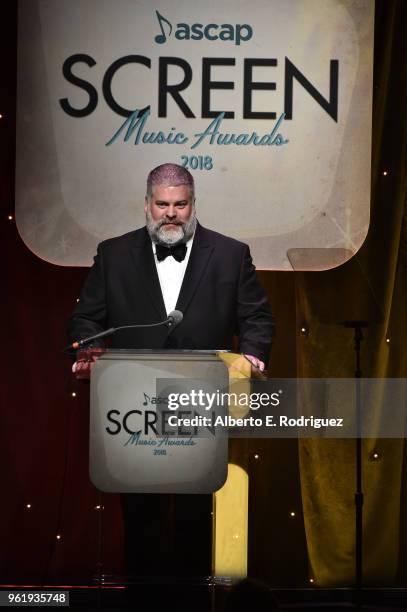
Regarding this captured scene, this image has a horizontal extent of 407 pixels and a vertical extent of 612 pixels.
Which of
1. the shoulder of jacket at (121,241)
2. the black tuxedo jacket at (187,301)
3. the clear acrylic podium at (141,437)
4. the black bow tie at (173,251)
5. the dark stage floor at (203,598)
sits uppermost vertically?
the shoulder of jacket at (121,241)

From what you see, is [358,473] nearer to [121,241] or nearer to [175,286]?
[175,286]

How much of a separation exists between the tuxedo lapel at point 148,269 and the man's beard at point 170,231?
10cm

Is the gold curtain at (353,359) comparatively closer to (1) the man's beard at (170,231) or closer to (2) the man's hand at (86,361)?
(1) the man's beard at (170,231)

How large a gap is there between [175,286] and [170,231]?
204 mm

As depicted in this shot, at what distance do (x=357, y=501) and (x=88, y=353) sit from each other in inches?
56.4

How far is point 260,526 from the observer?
4.14 metres

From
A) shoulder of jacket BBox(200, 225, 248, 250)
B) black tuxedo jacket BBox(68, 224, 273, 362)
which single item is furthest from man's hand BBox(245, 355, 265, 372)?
shoulder of jacket BBox(200, 225, 248, 250)

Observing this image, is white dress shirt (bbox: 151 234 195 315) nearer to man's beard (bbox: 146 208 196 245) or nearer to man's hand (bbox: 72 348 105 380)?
man's beard (bbox: 146 208 196 245)

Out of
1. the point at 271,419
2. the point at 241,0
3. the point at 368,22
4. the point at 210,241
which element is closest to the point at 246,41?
the point at 241,0

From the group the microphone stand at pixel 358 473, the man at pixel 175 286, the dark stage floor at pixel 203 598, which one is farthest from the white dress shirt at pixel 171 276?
the dark stage floor at pixel 203 598

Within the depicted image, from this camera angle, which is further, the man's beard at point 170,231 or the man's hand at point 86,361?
the man's beard at point 170,231

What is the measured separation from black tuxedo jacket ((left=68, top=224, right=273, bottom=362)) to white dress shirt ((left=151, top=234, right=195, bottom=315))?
0.08 ft

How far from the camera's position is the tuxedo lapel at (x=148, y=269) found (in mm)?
3566

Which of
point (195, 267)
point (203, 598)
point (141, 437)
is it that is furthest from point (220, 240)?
point (203, 598)
